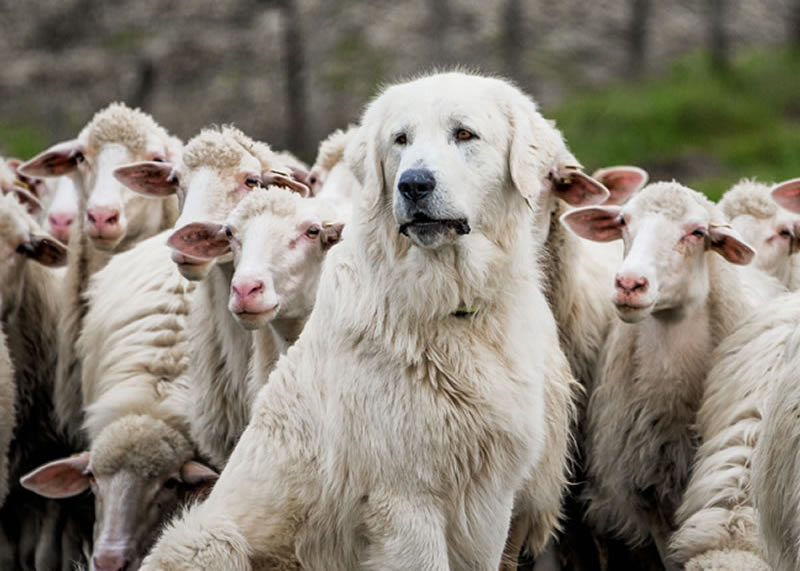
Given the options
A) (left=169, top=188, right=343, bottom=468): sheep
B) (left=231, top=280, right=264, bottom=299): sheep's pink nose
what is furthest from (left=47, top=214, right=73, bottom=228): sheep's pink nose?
(left=231, top=280, right=264, bottom=299): sheep's pink nose

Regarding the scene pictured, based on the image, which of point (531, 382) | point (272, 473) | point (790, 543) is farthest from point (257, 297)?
point (790, 543)

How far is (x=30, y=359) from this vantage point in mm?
7562

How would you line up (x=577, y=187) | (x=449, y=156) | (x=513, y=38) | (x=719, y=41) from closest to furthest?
(x=449, y=156)
(x=577, y=187)
(x=719, y=41)
(x=513, y=38)

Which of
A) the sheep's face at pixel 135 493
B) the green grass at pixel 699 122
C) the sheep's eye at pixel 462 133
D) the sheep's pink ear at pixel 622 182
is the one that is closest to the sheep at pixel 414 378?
the sheep's eye at pixel 462 133

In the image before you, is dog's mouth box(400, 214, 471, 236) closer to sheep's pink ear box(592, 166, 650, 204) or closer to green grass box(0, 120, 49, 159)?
sheep's pink ear box(592, 166, 650, 204)

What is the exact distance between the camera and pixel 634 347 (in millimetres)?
6414

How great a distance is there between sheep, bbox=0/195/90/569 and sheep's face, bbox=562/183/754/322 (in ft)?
9.24

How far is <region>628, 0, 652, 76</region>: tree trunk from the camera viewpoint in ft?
57.5

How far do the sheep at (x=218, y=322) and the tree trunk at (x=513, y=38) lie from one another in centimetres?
1095

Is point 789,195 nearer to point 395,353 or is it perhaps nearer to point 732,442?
point 732,442

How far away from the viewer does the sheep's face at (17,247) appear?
23.3ft

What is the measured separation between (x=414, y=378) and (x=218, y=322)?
1.82 meters

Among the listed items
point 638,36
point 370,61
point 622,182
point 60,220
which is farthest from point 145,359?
point 638,36

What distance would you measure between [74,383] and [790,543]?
4076 mm
